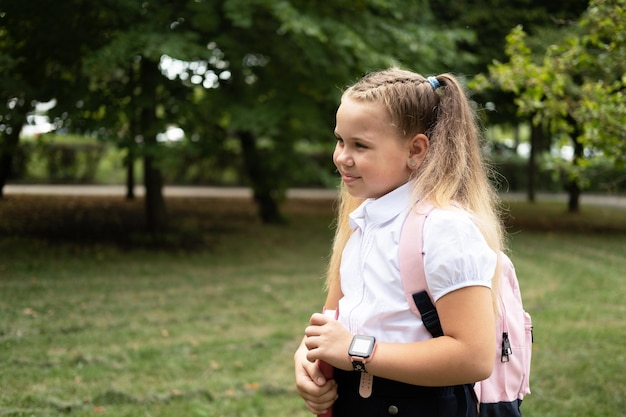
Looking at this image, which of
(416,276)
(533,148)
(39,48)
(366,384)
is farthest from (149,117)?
(533,148)

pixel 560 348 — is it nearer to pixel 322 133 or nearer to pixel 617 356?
pixel 617 356

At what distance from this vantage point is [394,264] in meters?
1.73

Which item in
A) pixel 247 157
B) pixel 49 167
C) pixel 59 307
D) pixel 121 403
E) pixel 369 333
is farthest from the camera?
pixel 49 167

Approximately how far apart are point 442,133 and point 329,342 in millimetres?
616

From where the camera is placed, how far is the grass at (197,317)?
5008 mm

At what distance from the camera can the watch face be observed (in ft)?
5.52

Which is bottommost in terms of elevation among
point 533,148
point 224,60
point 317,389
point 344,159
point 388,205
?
point 533,148

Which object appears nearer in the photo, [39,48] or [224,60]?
[39,48]

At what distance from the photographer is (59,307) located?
24.5ft

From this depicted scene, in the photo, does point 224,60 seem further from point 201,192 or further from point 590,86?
point 201,192

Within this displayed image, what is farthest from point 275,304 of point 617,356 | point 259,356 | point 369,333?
point 369,333

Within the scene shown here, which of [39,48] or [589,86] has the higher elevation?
[589,86]

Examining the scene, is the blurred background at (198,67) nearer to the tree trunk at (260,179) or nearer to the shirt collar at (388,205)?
the tree trunk at (260,179)

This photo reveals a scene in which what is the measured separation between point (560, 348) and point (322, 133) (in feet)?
18.8
